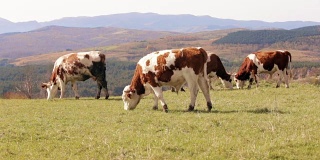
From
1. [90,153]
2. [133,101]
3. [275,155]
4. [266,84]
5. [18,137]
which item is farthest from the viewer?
[266,84]

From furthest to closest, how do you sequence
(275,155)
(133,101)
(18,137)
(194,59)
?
1. (133,101)
2. (194,59)
3. (18,137)
4. (275,155)

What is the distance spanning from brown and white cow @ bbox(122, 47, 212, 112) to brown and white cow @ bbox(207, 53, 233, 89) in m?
14.0

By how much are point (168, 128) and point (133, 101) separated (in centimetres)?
649

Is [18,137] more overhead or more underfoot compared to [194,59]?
more underfoot

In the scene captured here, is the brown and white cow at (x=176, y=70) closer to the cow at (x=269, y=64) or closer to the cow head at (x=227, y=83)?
the cow at (x=269, y=64)

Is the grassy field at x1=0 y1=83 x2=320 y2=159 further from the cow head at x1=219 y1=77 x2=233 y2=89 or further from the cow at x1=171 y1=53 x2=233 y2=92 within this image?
the cow head at x1=219 y1=77 x2=233 y2=89

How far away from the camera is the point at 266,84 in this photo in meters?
35.0

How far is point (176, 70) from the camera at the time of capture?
16906mm

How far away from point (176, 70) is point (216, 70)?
→ 1594 cm

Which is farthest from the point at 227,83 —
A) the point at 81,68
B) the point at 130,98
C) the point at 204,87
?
the point at 204,87

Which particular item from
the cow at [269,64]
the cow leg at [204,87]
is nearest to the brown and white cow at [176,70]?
the cow leg at [204,87]

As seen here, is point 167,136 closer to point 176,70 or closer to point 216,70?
point 176,70

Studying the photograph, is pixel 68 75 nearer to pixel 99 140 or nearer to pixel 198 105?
pixel 198 105

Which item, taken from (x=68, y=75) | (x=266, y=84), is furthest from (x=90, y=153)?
(x=266, y=84)
